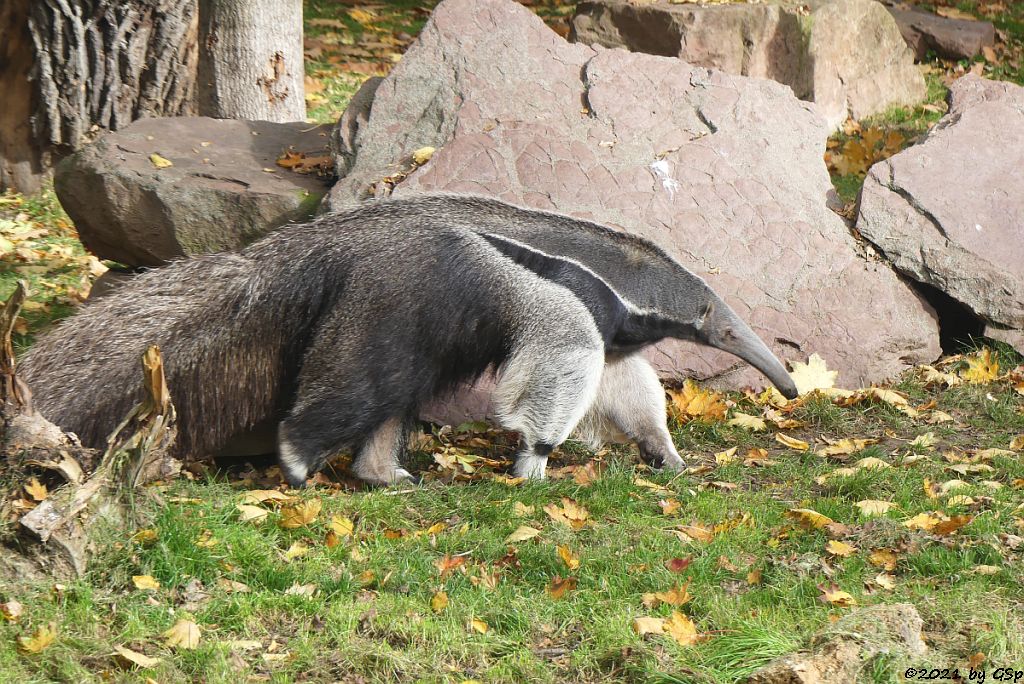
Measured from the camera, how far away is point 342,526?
18.5 feet

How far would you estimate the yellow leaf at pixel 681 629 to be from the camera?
4452 millimetres

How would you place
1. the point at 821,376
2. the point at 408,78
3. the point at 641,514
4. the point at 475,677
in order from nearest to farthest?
the point at 475,677
the point at 641,514
the point at 821,376
the point at 408,78

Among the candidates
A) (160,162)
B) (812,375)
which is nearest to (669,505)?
(812,375)

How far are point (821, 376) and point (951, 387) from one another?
0.97 metres

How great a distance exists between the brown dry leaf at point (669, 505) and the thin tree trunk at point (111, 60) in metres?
7.12

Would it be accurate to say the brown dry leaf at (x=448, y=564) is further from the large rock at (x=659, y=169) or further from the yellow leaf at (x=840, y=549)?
the large rock at (x=659, y=169)

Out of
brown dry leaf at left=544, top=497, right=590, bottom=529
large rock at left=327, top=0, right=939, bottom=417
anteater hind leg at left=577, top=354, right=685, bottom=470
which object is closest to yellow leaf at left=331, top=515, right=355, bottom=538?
brown dry leaf at left=544, top=497, right=590, bottom=529

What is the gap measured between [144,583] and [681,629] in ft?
7.38

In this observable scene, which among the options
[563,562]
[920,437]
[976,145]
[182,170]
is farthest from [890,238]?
[182,170]

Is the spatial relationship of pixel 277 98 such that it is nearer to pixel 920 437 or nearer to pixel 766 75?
pixel 766 75

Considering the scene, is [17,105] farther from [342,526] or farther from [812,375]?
[812,375]

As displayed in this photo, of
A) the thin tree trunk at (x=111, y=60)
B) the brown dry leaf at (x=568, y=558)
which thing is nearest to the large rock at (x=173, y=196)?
the thin tree trunk at (x=111, y=60)

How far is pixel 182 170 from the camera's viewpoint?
8344 millimetres

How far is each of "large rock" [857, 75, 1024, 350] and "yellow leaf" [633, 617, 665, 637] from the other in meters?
5.07
